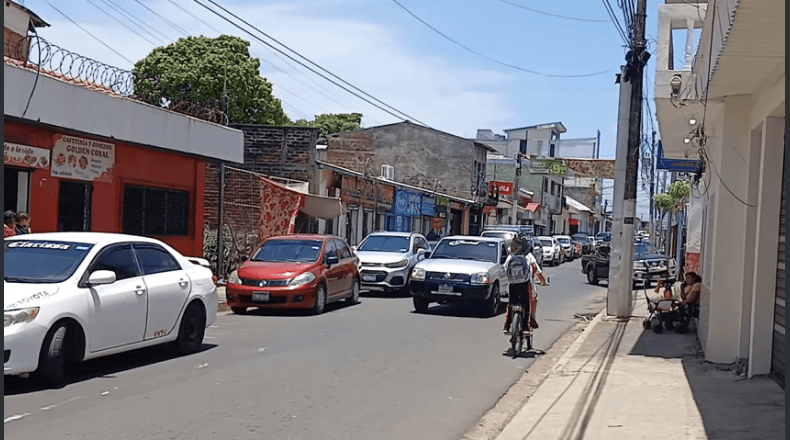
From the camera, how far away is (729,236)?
11.8 meters

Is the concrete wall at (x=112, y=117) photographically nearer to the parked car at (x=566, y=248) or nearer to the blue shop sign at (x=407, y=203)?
the blue shop sign at (x=407, y=203)

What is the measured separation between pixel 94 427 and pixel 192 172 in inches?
581

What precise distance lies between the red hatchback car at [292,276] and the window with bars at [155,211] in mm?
3180

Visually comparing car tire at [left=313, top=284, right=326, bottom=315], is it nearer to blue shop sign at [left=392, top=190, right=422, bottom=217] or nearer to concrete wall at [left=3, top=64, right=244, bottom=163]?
concrete wall at [left=3, top=64, right=244, bottom=163]

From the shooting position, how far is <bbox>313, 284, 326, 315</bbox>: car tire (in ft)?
55.8

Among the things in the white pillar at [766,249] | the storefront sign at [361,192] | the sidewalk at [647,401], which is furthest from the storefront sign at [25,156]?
the storefront sign at [361,192]

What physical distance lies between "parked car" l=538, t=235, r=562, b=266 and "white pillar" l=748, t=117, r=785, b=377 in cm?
3631

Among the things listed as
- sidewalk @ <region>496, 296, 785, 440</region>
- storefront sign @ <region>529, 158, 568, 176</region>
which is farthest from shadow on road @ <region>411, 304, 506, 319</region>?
storefront sign @ <region>529, 158, 568, 176</region>

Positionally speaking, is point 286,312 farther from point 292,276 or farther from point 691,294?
point 691,294

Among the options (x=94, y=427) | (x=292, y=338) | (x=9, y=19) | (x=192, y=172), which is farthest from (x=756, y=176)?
(x=9, y=19)

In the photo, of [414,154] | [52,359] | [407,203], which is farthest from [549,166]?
[52,359]

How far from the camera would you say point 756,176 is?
1104cm

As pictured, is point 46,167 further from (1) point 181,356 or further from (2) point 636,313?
(2) point 636,313

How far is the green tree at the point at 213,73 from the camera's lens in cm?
4694
